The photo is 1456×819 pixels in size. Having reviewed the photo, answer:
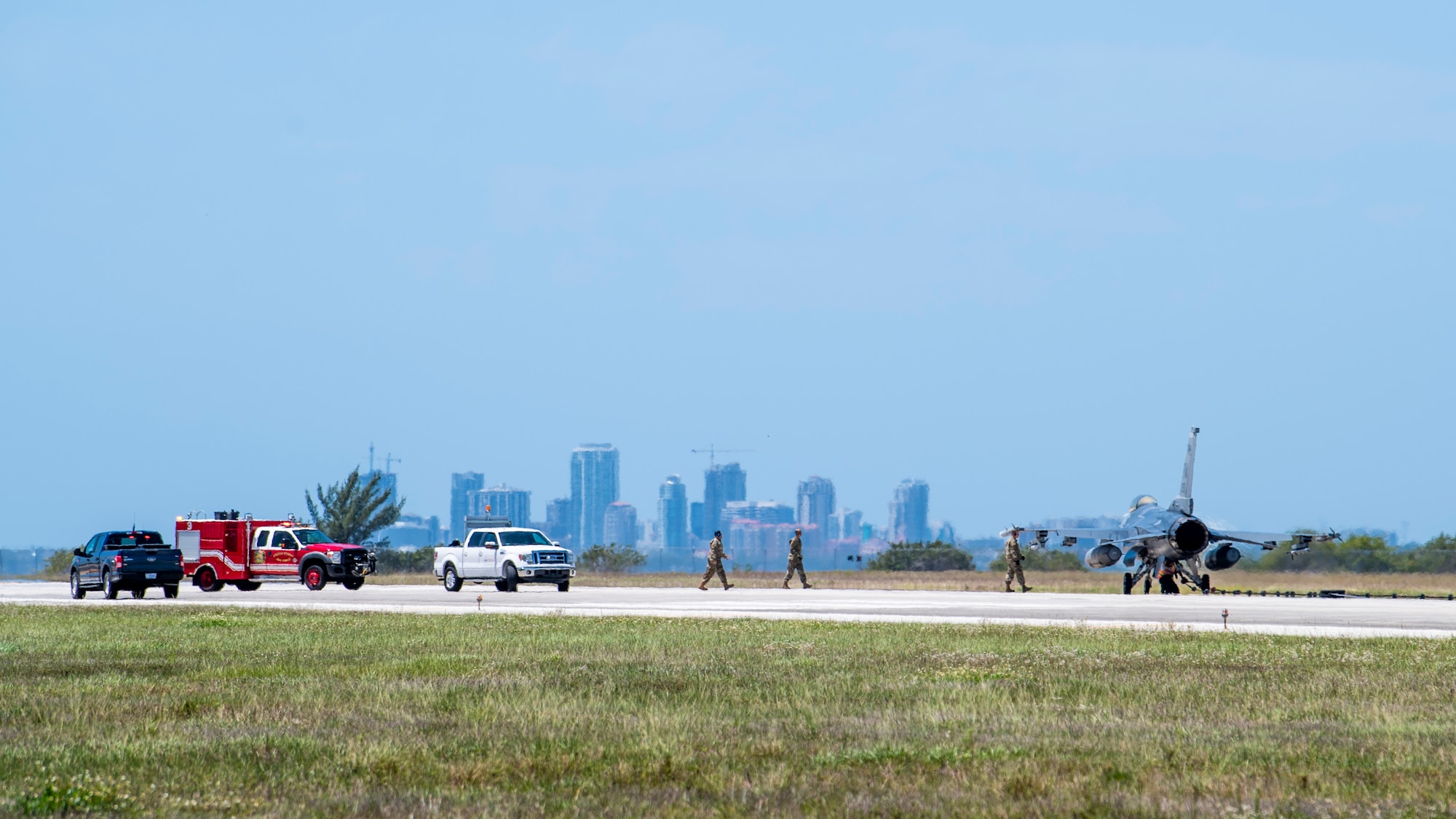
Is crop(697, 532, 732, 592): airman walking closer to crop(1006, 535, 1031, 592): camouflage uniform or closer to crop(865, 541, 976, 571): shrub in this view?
crop(1006, 535, 1031, 592): camouflage uniform

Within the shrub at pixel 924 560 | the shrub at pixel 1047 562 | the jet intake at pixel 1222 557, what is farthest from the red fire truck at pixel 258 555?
the shrub at pixel 924 560

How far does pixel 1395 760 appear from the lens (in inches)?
370

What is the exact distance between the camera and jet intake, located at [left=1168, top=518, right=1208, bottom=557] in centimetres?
4566

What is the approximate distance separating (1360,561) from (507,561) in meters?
30.9

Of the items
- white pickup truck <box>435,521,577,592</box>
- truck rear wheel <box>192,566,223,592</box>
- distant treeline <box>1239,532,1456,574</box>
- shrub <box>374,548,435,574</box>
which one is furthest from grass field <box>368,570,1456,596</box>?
shrub <box>374,548,435,574</box>

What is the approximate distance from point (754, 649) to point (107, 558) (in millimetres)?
25303

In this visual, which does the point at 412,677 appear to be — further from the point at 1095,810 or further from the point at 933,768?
the point at 1095,810

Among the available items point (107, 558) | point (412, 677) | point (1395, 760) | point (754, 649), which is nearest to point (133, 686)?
point (412, 677)

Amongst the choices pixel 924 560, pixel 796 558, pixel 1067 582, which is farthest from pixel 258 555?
pixel 924 560

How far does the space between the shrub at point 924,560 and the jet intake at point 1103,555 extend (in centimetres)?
3159

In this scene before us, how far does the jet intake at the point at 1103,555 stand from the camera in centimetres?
4891

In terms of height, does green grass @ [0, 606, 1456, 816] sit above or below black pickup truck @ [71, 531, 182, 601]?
below

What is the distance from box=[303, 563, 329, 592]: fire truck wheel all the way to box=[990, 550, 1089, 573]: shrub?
36.6 metres

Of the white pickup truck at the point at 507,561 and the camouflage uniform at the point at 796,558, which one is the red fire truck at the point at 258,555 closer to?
the white pickup truck at the point at 507,561
